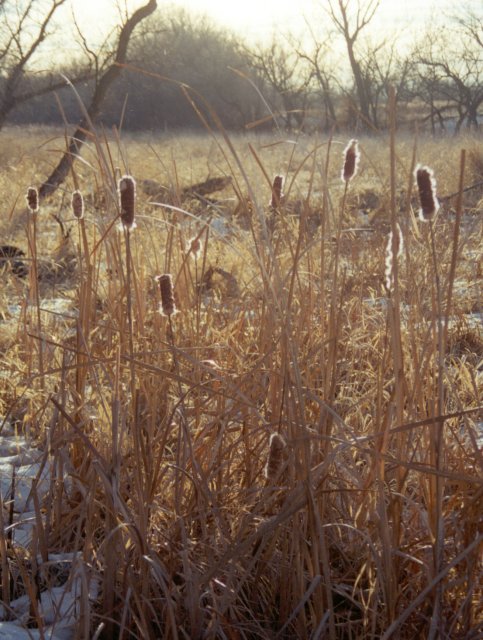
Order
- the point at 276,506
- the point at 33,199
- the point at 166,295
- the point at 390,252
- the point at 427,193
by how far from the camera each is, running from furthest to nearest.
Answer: the point at 33,199 < the point at 276,506 < the point at 166,295 < the point at 390,252 < the point at 427,193

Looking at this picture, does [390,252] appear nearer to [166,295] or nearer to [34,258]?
[166,295]

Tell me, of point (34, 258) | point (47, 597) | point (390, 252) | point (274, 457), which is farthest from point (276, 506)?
point (34, 258)

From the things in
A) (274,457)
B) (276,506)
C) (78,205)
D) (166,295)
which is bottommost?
(276,506)

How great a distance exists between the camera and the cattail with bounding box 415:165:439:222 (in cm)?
79

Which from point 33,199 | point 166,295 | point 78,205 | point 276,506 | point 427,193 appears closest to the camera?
point 427,193

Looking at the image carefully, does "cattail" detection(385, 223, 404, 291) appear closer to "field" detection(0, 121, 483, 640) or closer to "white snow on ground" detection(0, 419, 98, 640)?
"field" detection(0, 121, 483, 640)

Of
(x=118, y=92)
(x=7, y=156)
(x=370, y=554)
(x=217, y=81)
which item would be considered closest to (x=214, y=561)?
(x=370, y=554)

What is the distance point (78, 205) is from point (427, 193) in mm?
802

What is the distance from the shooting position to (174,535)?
115 cm

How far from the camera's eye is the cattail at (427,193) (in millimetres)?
791

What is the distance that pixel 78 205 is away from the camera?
1.41 m

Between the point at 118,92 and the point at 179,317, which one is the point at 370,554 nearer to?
the point at 179,317

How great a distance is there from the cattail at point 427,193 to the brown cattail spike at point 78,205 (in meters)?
0.75

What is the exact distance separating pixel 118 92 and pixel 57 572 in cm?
2583
